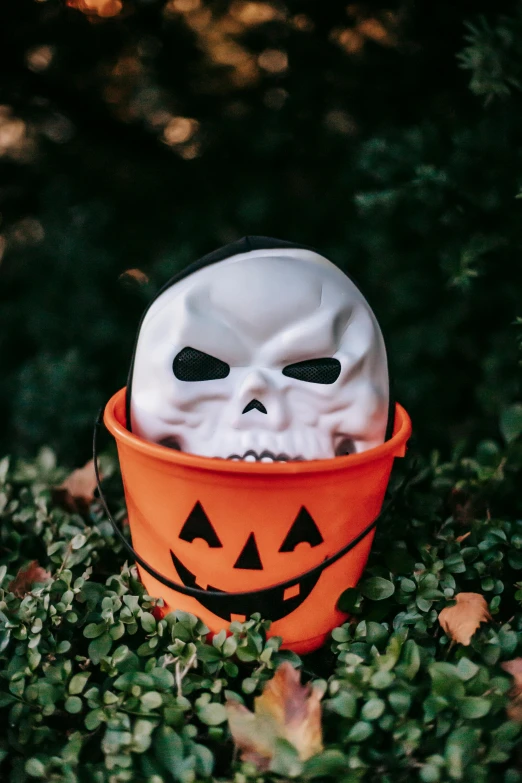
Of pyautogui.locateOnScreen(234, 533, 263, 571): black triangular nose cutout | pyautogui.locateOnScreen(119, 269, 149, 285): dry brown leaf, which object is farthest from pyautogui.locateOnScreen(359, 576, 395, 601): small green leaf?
pyautogui.locateOnScreen(119, 269, 149, 285): dry brown leaf

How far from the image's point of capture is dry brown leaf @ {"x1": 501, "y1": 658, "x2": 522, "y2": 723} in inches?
42.4

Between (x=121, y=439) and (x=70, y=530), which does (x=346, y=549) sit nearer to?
(x=121, y=439)

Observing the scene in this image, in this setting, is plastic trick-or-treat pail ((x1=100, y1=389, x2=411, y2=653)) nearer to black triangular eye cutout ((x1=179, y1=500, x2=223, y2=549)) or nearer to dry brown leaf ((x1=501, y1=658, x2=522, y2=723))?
A: black triangular eye cutout ((x1=179, y1=500, x2=223, y2=549))

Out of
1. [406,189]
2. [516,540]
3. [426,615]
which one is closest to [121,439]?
[426,615]

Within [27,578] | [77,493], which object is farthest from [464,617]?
[77,493]

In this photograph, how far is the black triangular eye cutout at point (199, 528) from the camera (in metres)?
1.24

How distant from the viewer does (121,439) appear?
1.27m

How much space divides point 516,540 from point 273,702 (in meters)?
0.74

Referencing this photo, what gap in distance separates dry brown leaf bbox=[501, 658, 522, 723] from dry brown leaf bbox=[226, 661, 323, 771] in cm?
32

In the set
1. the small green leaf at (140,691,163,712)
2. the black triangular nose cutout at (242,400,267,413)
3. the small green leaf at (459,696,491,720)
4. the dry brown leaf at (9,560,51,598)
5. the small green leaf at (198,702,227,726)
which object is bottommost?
the dry brown leaf at (9,560,51,598)

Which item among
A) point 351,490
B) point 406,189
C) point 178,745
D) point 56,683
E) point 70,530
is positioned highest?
point 406,189

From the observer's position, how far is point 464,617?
129cm

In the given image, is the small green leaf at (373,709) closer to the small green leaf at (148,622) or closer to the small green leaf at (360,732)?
the small green leaf at (360,732)

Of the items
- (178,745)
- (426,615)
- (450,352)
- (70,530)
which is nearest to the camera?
(178,745)
